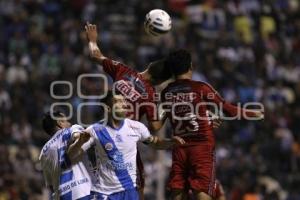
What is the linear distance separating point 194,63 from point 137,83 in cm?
1301

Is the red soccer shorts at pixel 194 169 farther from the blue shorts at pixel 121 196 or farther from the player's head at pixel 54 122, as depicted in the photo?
the player's head at pixel 54 122

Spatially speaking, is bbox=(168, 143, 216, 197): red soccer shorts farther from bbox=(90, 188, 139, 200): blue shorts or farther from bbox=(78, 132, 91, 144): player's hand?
bbox=(78, 132, 91, 144): player's hand

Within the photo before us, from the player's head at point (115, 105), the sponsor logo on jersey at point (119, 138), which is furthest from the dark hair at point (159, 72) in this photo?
the sponsor logo on jersey at point (119, 138)

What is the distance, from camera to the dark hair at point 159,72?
16.0 m

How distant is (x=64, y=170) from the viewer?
15.0 meters

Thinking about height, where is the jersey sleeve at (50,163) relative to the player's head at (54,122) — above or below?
below

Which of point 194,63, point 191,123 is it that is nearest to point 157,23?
point 191,123

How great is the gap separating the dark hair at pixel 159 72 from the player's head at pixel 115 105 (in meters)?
1.70

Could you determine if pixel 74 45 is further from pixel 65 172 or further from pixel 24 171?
pixel 65 172

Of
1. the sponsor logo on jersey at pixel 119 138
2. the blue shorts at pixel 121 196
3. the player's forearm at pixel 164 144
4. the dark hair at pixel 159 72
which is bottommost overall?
the blue shorts at pixel 121 196

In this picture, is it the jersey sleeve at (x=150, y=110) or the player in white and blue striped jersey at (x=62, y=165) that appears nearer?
the player in white and blue striped jersey at (x=62, y=165)

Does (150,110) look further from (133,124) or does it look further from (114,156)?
(114,156)

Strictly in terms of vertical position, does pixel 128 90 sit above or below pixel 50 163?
above

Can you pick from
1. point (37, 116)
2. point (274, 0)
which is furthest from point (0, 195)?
point (274, 0)
